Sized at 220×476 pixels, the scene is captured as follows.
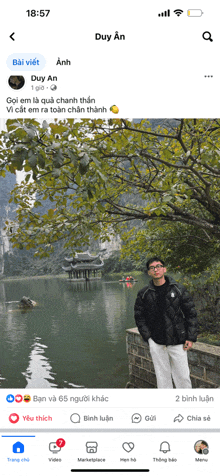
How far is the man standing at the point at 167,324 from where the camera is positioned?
9.16 feet

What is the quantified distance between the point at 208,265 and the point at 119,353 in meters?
3.79

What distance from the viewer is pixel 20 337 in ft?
41.3

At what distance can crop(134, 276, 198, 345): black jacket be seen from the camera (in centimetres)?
279

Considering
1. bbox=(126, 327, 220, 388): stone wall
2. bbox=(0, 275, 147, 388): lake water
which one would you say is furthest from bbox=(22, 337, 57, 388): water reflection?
bbox=(126, 327, 220, 388): stone wall

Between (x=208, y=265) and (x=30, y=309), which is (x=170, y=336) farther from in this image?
(x=30, y=309)

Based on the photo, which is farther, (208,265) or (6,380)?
(208,265)
